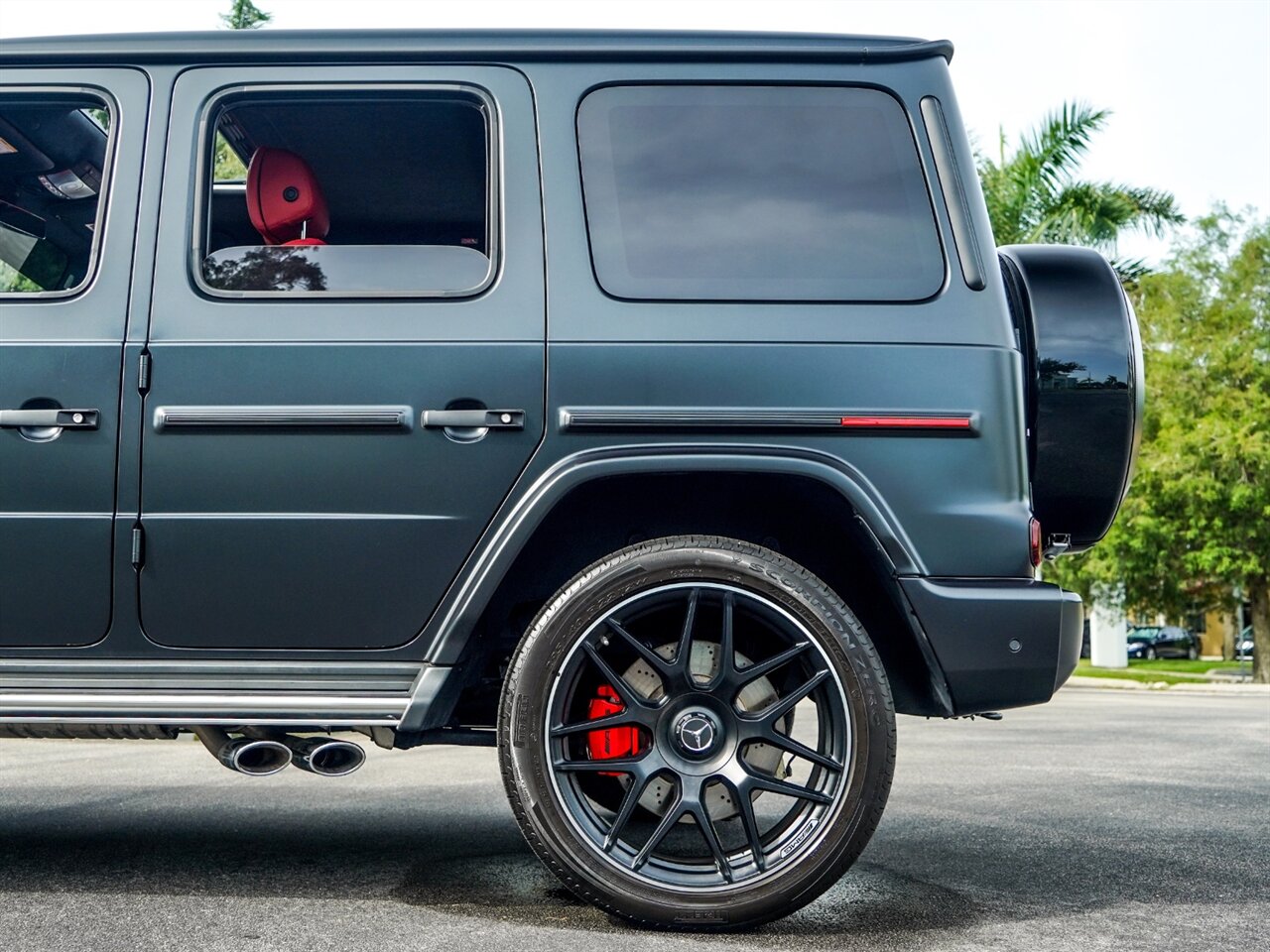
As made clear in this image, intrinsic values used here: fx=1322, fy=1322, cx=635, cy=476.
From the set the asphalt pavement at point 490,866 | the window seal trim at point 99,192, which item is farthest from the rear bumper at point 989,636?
the window seal trim at point 99,192

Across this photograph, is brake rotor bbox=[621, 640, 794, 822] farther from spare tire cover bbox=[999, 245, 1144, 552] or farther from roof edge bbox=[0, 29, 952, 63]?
roof edge bbox=[0, 29, 952, 63]

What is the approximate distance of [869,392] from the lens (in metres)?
3.29

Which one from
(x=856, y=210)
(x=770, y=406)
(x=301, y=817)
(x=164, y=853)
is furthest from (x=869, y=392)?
(x=301, y=817)

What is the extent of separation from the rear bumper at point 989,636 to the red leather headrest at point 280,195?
197 cm

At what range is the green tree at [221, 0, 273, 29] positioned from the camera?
1864 centimetres

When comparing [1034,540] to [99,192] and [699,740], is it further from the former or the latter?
[99,192]

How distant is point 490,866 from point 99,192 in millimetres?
2212

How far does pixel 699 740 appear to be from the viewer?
3.17 metres

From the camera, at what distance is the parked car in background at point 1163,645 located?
55.2 meters

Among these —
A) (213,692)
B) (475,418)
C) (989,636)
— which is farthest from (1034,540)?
(213,692)

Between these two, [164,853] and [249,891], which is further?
[164,853]

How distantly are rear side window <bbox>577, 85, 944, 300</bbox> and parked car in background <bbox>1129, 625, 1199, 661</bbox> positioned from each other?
55423 mm

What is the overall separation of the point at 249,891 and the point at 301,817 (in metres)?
1.55

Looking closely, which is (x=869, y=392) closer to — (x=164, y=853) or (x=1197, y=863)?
(x=1197, y=863)
